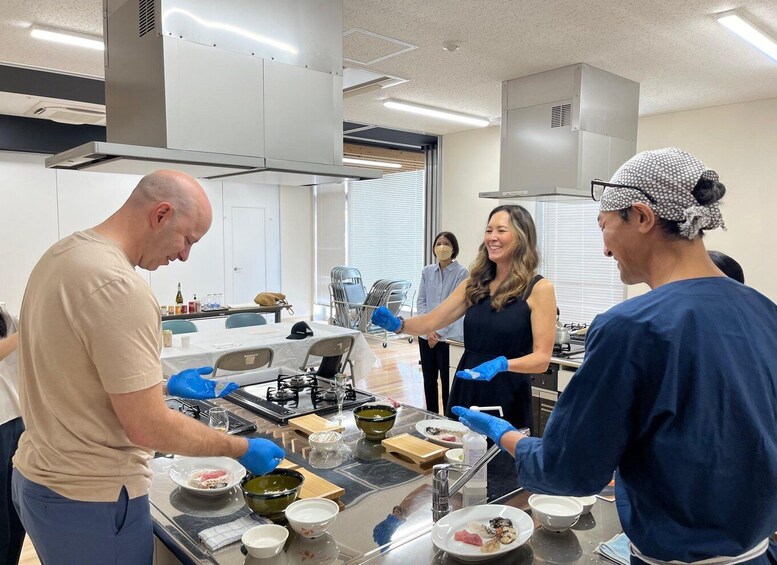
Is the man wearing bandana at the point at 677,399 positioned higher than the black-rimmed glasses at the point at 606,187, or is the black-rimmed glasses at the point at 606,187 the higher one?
the black-rimmed glasses at the point at 606,187

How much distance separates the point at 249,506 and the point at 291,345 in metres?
3.02

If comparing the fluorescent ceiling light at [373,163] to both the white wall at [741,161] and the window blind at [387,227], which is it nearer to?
the window blind at [387,227]

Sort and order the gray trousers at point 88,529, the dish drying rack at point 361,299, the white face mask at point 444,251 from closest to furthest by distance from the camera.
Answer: the gray trousers at point 88,529 < the white face mask at point 444,251 < the dish drying rack at point 361,299

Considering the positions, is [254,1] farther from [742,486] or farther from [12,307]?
[12,307]

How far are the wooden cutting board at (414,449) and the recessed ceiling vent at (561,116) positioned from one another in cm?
279

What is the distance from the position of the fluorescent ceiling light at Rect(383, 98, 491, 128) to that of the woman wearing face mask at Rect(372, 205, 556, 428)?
2672mm

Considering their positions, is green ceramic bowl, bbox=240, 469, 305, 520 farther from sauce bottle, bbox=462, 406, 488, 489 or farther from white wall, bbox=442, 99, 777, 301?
white wall, bbox=442, 99, 777, 301

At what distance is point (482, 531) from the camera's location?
A: 1.34 metres

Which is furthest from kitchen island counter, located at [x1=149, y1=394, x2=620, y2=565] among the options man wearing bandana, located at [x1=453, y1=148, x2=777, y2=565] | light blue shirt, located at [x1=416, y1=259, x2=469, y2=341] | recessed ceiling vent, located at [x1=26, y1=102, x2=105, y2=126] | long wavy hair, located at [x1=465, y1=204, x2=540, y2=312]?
recessed ceiling vent, located at [x1=26, y1=102, x2=105, y2=126]

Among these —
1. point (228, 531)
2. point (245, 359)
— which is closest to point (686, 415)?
point (228, 531)

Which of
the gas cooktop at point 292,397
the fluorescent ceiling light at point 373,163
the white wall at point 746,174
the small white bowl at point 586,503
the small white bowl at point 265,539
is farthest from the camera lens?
the fluorescent ceiling light at point 373,163

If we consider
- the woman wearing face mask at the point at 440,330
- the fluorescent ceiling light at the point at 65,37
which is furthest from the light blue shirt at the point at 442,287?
the fluorescent ceiling light at the point at 65,37

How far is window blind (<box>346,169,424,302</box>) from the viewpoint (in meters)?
8.74

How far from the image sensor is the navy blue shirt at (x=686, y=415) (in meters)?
0.97
